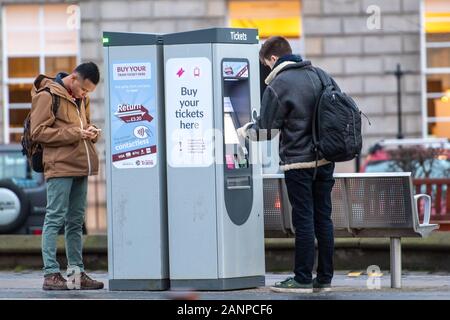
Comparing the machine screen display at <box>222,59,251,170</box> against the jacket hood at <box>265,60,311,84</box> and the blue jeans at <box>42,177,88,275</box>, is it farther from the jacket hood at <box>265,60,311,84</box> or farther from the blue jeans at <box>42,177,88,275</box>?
the blue jeans at <box>42,177,88,275</box>

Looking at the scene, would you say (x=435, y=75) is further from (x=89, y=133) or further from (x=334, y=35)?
(x=89, y=133)

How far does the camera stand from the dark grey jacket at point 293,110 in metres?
9.35

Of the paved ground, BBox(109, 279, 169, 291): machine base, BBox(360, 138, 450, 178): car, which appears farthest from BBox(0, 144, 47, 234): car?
BBox(109, 279, 169, 291): machine base

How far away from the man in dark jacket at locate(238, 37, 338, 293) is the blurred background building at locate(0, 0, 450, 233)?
47.7ft

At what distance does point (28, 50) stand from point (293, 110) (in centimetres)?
1660

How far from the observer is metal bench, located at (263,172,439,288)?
969 centimetres

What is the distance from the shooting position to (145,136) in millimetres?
9648

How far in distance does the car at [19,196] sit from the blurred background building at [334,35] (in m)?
7.02

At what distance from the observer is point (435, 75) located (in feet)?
80.6

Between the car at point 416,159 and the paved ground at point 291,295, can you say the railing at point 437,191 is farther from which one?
the paved ground at point 291,295
